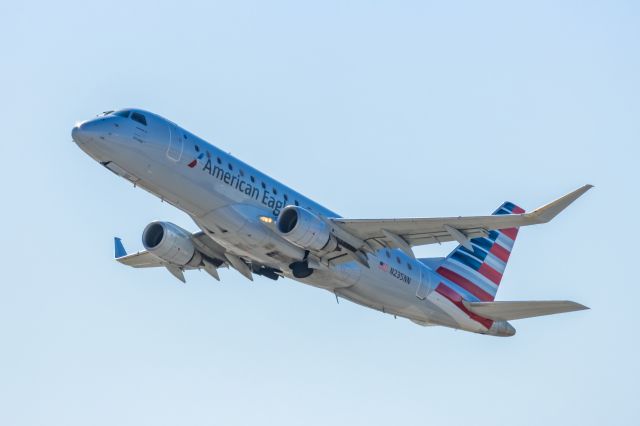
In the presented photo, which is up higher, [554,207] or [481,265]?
[481,265]

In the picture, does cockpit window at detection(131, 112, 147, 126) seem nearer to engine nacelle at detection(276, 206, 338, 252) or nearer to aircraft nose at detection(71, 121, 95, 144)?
aircraft nose at detection(71, 121, 95, 144)

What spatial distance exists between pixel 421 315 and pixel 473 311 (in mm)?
2522

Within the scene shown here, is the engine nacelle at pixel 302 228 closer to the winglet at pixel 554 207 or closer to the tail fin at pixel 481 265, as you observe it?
the winglet at pixel 554 207

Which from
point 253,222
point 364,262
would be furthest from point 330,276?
point 253,222

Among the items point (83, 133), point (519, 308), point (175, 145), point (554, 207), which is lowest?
point (83, 133)

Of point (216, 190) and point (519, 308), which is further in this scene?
point (519, 308)

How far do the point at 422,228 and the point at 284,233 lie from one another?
214 inches

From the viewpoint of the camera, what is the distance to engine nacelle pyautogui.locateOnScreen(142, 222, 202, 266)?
48000 millimetres

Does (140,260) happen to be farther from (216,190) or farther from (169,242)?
(216,190)

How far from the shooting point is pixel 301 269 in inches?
1796

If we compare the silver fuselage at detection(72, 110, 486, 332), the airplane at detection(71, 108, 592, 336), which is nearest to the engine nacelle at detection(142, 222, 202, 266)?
the airplane at detection(71, 108, 592, 336)

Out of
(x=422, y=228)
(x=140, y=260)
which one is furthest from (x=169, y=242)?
(x=422, y=228)

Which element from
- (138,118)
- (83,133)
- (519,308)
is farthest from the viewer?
(519,308)

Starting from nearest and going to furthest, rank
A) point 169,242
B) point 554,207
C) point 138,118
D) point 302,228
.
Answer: point 554,207
point 138,118
point 302,228
point 169,242
